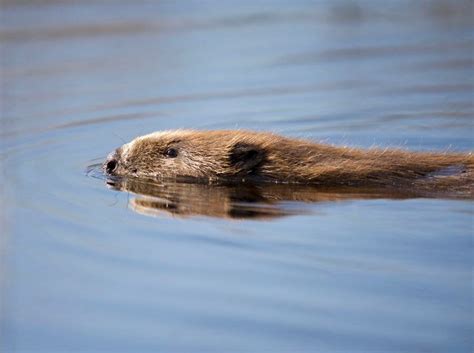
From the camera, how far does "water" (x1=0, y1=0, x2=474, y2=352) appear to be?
5.16 m

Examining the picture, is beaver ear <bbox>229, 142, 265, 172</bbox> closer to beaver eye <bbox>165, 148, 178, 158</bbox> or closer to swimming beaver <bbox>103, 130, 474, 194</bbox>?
swimming beaver <bbox>103, 130, 474, 194</bbox>

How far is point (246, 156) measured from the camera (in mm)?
7609

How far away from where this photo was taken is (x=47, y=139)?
358 inches

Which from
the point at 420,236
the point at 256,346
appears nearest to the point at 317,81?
the point at 420,236

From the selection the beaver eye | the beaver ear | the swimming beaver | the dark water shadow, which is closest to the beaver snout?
the swimming beaver

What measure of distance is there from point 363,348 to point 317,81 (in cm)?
616

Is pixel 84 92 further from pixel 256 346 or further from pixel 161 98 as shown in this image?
pixel 256 346

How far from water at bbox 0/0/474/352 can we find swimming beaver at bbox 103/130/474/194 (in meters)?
0.22

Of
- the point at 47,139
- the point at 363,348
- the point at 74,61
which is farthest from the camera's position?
the point at 74,61

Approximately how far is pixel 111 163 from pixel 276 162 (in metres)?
1.13

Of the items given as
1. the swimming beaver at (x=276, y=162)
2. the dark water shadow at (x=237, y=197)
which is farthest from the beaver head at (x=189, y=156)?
the dark water shadow at (x=237, y=197)

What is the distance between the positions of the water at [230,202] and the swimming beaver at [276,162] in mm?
220

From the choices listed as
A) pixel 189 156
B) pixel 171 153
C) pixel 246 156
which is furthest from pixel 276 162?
pixel 171 153

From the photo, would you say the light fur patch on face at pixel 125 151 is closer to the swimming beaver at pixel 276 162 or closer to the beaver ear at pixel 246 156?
the swimming beaver at pixel 276 162
